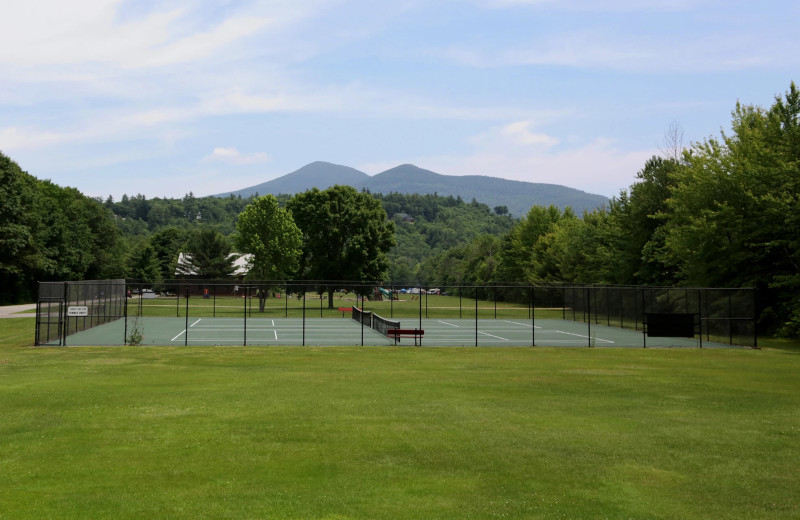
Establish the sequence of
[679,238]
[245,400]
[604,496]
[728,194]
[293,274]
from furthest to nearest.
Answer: [293,274]
[679,238]
[728,194]
[245,400]
[604,496]

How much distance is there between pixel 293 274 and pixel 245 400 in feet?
188

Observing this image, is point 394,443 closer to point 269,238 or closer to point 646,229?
point 646,229

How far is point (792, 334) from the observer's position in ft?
127

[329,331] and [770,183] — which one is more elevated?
[770,183]

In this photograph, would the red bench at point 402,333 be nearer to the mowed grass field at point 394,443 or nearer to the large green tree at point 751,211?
the mowed grass field at point 394,443

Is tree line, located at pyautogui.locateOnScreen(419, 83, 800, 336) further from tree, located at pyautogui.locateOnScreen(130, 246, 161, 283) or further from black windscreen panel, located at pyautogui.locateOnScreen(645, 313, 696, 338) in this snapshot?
tree, located at pyautogui.locateOnScreen(130, 246, 161, 283)

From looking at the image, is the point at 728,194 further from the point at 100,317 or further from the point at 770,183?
the point at 100,317

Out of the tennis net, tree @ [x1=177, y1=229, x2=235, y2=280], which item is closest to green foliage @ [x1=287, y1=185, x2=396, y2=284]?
the tennis net

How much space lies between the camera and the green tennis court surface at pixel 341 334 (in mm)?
36031

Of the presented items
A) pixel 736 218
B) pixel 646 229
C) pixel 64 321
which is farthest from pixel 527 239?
pixel 64 321

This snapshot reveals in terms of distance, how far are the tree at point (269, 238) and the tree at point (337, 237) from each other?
8.65 meters

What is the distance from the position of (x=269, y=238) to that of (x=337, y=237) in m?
11.4

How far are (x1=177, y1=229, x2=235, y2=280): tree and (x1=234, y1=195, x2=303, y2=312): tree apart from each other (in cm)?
3312

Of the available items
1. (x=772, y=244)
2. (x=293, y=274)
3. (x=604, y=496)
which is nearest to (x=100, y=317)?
(x=293, y=274)
